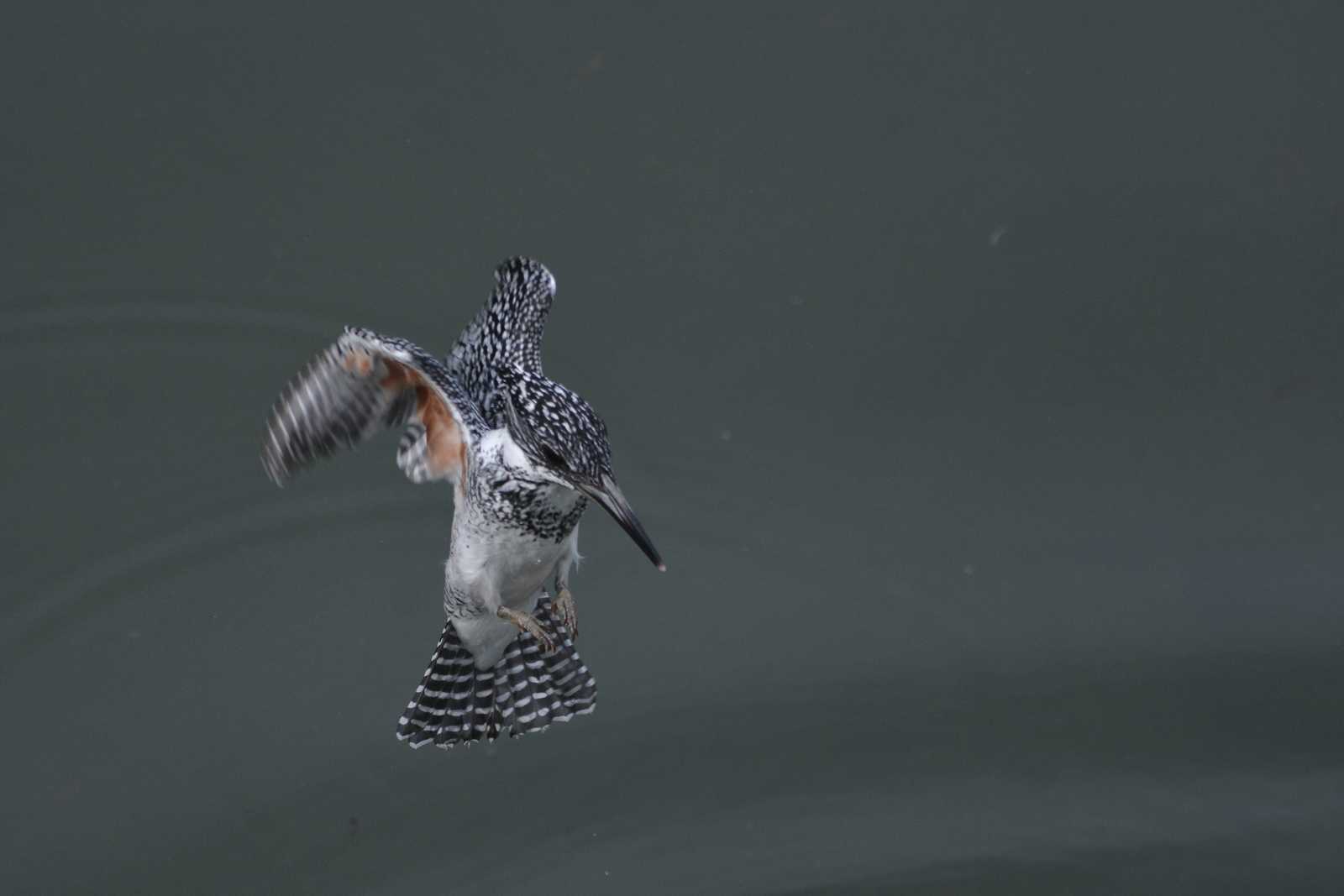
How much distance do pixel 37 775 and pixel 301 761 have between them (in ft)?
2.14

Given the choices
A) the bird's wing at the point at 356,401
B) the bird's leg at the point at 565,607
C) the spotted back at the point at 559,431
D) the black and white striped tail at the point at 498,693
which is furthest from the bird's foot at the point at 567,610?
the spotted back at the point at 559,431

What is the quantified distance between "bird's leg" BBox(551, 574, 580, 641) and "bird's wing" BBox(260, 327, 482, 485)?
0.37 metres

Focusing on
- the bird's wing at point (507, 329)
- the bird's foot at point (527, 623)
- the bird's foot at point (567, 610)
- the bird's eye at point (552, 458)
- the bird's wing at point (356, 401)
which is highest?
the bird's wing at point (507, 329)

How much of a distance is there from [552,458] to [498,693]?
3.33 ft

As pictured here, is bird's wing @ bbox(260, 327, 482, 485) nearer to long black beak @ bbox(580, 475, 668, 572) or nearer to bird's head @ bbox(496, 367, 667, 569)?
bird's head @ bbox(496, 367, 667, 569)

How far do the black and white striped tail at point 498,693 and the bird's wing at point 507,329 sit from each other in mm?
617

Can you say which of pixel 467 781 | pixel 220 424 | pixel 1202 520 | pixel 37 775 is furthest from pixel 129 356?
pixel 1202 520

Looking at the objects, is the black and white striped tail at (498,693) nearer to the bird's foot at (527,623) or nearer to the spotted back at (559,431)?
the bird's foot at (527,623)

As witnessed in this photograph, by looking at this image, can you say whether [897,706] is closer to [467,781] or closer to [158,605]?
[467,781]

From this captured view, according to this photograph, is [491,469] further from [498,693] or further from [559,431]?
[498,693]

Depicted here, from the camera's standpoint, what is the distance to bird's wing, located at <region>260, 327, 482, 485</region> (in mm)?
3672

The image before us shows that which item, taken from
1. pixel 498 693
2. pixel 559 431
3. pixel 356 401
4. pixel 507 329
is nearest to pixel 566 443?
pixel 559 431

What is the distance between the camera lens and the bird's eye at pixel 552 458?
3.61m

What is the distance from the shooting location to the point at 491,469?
3.77 metres
